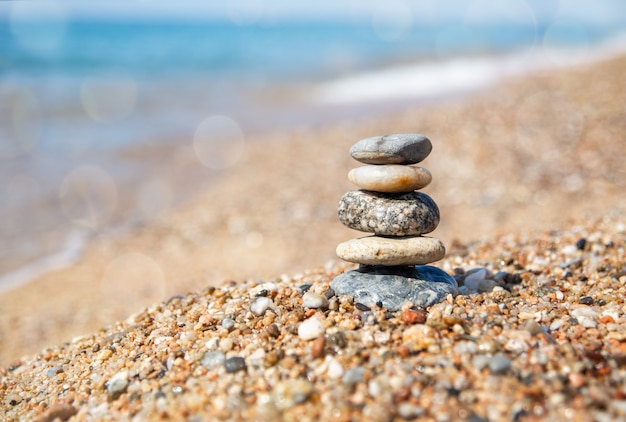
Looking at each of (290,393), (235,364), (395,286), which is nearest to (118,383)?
(235,364)

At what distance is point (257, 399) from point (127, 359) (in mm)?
1373

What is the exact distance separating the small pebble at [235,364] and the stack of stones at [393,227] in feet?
3.65

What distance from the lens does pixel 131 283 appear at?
26.5 feet

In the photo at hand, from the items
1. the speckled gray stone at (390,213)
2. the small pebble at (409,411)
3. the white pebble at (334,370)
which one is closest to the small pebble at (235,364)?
the white pebble at (334,370)

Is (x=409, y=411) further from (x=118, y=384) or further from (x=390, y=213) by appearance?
(x=118, y=384)

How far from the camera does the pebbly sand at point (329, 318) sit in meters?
3.31

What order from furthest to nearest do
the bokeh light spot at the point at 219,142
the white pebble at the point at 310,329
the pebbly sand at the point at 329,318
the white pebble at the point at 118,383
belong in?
the bokeh light spot at the point at 219,142, the white pebble at the point at 310,329, the white pebble at the point at 118,383, the pebbly sand at the point at 329,318

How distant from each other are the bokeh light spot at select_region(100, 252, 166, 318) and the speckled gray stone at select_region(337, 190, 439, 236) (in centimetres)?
366

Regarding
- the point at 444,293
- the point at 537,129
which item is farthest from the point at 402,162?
the point at 537,129

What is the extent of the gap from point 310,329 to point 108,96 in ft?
83.4

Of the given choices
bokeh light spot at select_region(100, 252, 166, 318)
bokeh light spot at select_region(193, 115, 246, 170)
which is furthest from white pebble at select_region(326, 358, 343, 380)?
bokeh light spot at select_region(193, 115, 246, 170)

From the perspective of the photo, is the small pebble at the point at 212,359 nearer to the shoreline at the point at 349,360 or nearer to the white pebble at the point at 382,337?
the shoreline at the point at 349,360

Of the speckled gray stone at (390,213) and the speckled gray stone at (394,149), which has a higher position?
the speckled gray stone at (394,149)

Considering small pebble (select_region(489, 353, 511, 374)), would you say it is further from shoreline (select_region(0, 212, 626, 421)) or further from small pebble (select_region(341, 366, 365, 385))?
small pebble (select_region(341, 366, 365, 385))
